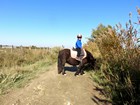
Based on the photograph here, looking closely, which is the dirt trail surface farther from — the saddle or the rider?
the rider

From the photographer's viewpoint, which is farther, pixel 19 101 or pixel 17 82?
pixel 17 82

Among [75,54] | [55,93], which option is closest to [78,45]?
[75,54]

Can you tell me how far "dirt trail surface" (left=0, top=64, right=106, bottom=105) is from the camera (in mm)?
7438

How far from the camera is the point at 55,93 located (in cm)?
796

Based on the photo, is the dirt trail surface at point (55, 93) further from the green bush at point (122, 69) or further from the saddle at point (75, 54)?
the saddle at point (75, 54)

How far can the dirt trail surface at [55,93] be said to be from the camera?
24.4ft

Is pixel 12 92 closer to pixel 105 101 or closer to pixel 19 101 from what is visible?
pixel 19 101

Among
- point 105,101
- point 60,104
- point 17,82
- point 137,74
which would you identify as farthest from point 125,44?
point 17,82

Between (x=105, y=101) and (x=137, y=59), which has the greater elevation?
(x=137, y=59)

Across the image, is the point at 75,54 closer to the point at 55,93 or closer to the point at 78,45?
the point at 78,45

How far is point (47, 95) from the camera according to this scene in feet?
25.7

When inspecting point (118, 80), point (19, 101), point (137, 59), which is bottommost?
point (19, 101)

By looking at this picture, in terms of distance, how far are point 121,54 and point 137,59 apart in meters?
1.32

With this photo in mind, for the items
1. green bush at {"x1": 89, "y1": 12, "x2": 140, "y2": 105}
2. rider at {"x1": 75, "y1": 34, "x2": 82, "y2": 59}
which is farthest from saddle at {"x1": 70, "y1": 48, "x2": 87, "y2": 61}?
green bush at {"x1": 89, "y1": 12, "x2": 140, "y2": 105}
